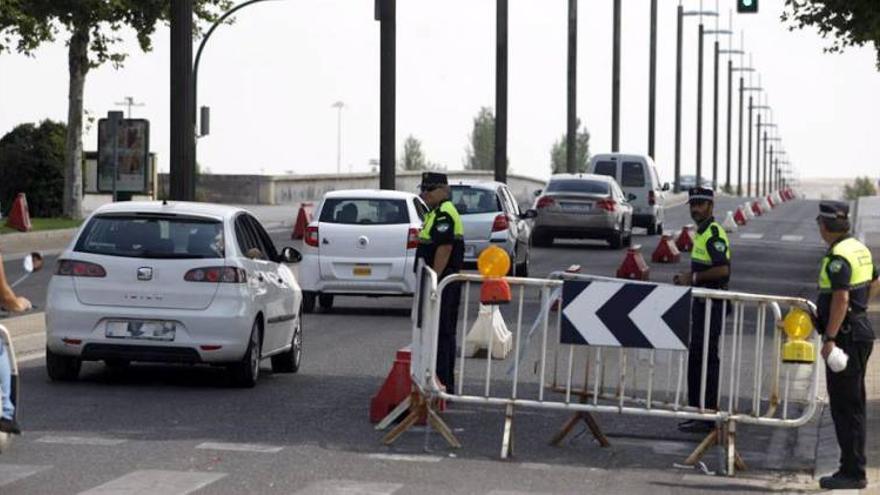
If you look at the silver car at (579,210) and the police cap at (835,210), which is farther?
the silver car at (579,210)

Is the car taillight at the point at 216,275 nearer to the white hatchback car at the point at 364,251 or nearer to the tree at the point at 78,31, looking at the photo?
the white hatchback car at the point at 364,251

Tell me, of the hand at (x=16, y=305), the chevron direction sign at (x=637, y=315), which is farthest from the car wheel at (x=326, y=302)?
the hand at (x=16, y=305)

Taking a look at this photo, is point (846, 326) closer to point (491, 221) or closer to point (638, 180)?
point (491, 221)

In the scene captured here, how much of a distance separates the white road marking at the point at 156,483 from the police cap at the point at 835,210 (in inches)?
157

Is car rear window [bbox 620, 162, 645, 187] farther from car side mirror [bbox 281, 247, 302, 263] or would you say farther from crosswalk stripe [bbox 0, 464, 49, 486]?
crosswalk stripe [bbox 0, 464, 49, 486]

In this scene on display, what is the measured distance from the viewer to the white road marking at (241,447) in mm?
14273

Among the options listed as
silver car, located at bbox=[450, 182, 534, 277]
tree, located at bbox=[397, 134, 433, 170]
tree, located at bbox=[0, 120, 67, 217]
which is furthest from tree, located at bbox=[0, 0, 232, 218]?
tree, located at bbox=[397, 134, 433, 170]

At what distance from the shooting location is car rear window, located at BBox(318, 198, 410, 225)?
27.4 meters

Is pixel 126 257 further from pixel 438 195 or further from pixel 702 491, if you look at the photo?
pixel 702 491

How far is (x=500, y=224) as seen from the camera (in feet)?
113

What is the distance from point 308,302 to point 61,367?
980 cm

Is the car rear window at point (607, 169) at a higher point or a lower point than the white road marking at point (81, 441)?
higher

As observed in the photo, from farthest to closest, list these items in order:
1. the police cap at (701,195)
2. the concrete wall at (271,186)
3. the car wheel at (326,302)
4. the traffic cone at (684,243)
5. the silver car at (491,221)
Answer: the concrete wall at (271,186), the traffic cone at (684,243), the silver car at (491,221), the car wheel at (326,302), the police cap at (701,195)

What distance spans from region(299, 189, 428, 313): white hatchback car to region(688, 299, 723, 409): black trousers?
1148cm
